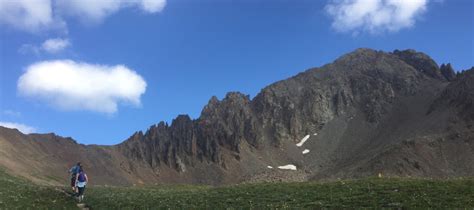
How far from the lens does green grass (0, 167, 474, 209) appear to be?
31.5 m

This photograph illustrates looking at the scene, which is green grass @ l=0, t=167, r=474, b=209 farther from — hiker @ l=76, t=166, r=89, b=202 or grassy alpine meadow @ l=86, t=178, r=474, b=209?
hiker @ l=76, t=166, r=89, b=202

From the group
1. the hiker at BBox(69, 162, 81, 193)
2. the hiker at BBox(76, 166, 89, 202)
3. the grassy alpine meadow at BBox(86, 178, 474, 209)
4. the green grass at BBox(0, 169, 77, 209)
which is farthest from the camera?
the hiker at BBox(69, 162, 81, 193)

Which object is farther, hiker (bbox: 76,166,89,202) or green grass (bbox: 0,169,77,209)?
hiker (bbox: 76,166,89,202)

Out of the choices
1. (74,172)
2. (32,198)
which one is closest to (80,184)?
(74,172)

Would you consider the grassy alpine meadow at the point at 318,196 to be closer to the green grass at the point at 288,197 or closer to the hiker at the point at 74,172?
the green grass at the point at 288,197

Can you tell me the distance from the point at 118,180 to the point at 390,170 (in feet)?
253

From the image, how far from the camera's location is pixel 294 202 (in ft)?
111

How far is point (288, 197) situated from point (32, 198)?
20.0 metres

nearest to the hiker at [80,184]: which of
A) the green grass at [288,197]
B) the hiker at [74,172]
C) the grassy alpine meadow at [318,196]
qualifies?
the grassy alpine meadow at [318,196]

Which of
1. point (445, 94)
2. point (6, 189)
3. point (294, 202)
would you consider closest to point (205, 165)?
point (445, 94)

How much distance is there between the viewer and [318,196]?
116 ft

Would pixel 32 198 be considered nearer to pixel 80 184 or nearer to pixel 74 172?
pixel 80 184

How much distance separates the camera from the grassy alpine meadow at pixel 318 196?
3121 cm

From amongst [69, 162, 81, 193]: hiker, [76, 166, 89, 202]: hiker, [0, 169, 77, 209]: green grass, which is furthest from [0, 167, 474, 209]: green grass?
[69, 162, 81, 193]: hiker
